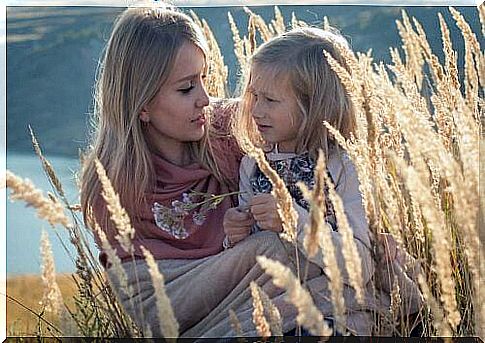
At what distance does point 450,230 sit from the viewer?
1.51m

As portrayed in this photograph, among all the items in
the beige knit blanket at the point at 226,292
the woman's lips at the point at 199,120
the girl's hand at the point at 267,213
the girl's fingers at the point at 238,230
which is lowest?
the beige knit blanket at the point at 226,292

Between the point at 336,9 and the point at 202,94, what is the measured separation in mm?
319

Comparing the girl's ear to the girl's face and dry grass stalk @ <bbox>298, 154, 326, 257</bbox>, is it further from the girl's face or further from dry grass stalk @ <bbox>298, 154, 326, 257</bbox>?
dry grass stalk @ <bbox>298, 154, 326, 257</bbox>

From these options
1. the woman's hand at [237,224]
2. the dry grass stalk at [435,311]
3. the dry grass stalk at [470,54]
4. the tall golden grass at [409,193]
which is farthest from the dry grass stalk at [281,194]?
the dry grass stalk at [470,54]

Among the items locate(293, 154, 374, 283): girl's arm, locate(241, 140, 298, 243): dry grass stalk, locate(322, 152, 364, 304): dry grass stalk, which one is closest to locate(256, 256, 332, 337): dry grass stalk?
locate(322, 152, 364, 304): dry grass stalk

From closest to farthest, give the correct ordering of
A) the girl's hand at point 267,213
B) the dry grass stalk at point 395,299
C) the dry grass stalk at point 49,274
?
the dry grass stalk at point 49,274
the dry grass stalk at point 395,299
the girl's hand at point 267,213

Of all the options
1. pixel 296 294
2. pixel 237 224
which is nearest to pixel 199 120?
pixel 237 224

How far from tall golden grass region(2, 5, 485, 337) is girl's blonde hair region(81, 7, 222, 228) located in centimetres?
12

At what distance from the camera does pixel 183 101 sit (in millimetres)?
1698

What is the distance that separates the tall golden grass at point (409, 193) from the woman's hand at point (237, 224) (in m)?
0.16

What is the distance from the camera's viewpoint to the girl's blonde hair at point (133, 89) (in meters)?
1.67

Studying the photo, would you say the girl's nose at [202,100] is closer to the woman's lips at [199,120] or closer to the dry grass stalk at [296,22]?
the woman's lips at [199,120]

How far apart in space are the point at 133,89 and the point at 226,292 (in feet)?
1.48

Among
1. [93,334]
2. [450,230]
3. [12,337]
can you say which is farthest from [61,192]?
[450,230]
